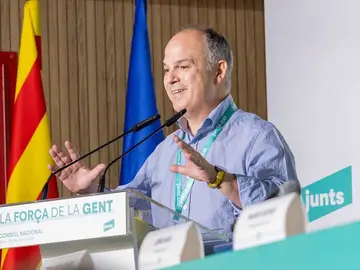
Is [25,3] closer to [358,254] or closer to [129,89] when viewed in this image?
[129,89]

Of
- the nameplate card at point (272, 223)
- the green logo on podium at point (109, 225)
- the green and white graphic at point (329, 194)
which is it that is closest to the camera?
the nameplate card at point (272, 223)

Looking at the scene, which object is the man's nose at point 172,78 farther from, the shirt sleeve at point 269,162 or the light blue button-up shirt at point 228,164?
the shirt sleeve at point 269,162

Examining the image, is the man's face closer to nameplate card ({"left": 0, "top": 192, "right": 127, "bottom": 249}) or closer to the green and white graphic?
nameplate card ({"left": 0, "top": 192, "right": 127, "bottom": 249})

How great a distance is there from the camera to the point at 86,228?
2.11 m

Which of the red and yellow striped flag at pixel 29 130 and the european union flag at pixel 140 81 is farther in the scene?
the european union flag at pixel 140 81

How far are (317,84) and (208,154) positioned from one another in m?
1.94

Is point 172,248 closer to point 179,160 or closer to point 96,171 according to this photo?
point 96,171

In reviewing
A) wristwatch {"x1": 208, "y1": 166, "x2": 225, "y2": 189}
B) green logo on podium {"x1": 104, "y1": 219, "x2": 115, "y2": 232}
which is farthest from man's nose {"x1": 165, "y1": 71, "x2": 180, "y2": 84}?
green logo on podium {"x1": 104, "y1": 219, "x2": 115, "y2": 232}

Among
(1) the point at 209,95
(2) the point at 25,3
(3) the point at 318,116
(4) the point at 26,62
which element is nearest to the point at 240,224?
(1) the point at 209,95

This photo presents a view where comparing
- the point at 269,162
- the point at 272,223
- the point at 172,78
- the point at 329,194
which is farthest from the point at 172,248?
the point at 329,194

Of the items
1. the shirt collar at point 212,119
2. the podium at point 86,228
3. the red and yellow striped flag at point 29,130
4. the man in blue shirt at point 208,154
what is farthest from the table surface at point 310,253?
the red and yellow striped flag at point 29,130

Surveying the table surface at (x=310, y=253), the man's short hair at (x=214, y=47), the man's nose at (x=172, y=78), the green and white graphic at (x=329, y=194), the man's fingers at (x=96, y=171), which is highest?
the man's short hair at (x=214, y=47)

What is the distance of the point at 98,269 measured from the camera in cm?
208

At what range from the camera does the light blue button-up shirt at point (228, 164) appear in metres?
2.91
